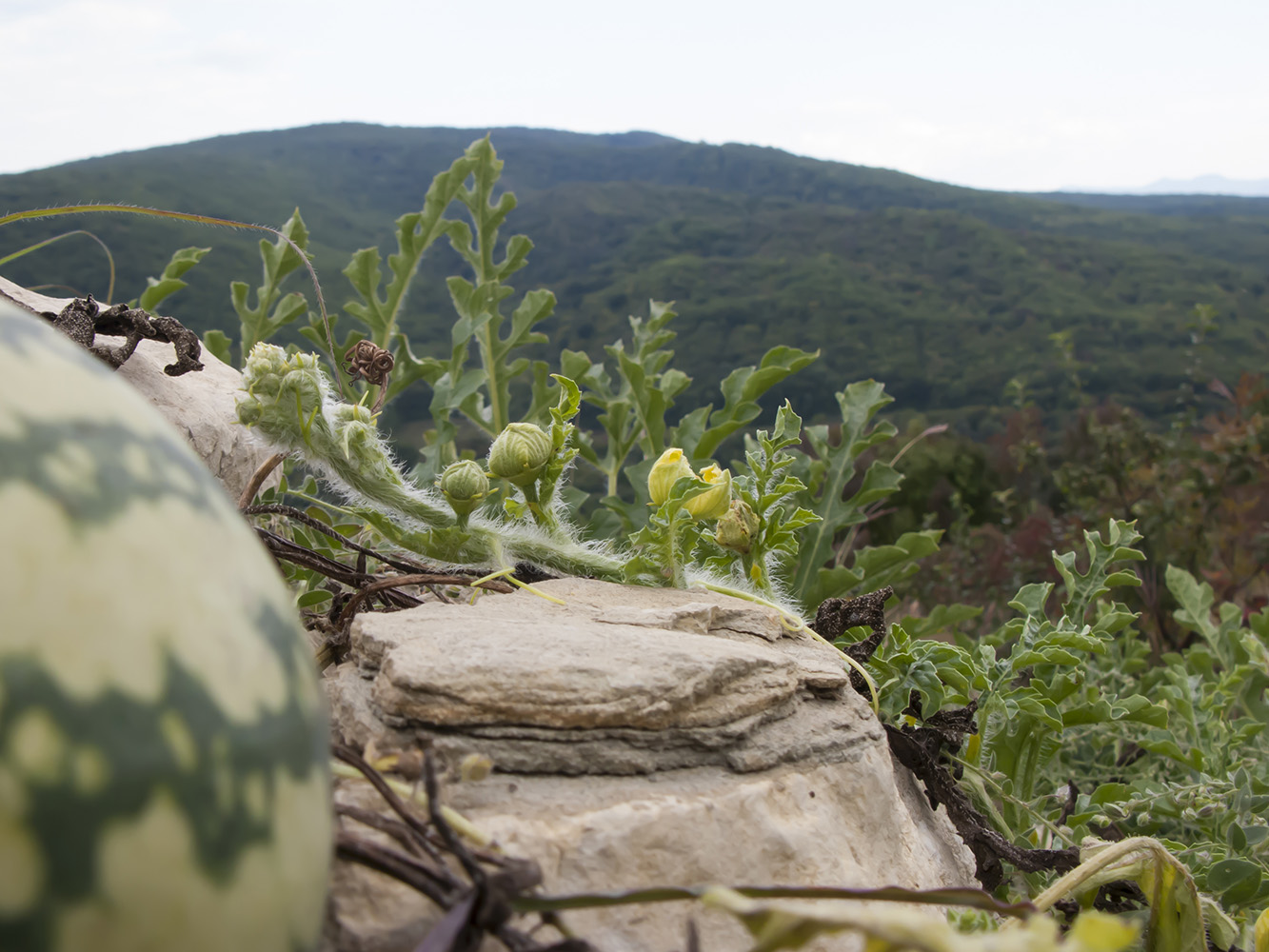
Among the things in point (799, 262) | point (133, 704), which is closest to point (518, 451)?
point (133, 704)

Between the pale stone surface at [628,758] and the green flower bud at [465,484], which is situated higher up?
the green flower bud at [465,484]

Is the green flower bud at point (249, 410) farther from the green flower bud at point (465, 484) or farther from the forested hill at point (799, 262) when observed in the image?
the forested hill at point (799, 262)

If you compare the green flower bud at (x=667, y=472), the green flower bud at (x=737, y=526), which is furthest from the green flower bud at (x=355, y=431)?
the green flower bud at (x=737, y=526)

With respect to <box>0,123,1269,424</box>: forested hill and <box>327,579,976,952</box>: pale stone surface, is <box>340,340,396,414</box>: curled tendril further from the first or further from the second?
<box>0,123,1269,424</box>: forested hill

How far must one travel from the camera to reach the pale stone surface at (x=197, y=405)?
1.86 meters

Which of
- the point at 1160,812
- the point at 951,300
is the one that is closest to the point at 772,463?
the point at 1160,812

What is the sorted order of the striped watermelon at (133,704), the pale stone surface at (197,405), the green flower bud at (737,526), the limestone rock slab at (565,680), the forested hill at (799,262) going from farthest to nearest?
the forested hill at (799,262) → the pale stone surface at (197,405) → the green flower bud at (737,526) → the limestone rock slab at (565,680) → the striped watermelon at (133,704)

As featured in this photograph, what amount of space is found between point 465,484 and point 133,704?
95 cm

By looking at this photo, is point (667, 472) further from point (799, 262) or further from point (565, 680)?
point (799, 262)

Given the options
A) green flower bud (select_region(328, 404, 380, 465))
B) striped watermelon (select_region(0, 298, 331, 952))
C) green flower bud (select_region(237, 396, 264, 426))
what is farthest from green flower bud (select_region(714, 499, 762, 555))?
striped watermelon (select_region(0, 298, 331, 952))

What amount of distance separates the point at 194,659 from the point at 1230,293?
5172 cm

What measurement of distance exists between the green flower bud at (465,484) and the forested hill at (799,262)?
727 inches

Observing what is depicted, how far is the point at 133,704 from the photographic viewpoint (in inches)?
24.9

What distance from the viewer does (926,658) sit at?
1.56 m
